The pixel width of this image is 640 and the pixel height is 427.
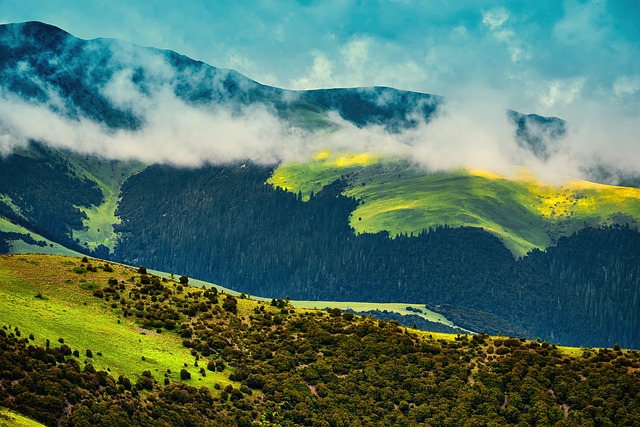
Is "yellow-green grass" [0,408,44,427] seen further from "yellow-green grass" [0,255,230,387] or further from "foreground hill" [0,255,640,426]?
"yellow-green grass" [0,255,230,387]

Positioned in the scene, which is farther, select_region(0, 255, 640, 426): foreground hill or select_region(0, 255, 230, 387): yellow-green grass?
select_region(0, 255, 230, 387): yellow-green grass

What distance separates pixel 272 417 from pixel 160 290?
120 ft

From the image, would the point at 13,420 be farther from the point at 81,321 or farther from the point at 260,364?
the point at 260,364

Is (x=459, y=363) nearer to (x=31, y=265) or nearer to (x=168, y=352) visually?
(x=168, y=352)

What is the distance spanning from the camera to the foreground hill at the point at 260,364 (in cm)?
11950

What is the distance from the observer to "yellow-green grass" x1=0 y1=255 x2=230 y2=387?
124 metres

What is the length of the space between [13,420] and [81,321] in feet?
151

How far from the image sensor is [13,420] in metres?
88.7

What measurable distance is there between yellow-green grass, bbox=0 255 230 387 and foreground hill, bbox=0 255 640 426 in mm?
269

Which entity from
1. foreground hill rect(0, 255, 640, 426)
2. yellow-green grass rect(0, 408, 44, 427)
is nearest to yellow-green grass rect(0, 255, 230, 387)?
foreground hill rect(0, 255, 640, 426)

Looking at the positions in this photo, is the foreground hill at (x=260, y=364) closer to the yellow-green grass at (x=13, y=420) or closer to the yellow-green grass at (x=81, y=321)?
the yellow-green grass at (x=81, y=321)

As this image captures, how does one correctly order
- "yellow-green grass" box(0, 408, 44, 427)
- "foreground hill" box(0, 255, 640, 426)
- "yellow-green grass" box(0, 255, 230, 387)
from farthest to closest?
"yellow-green grass" box(0, 255, 230, 387) → "foreground hill" box(0, 255, 640, 426) → "yellow-green grass" box(0, 408, 44, 427)

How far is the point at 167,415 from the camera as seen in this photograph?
117500 millimetres

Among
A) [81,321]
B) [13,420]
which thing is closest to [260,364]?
[81,321]
